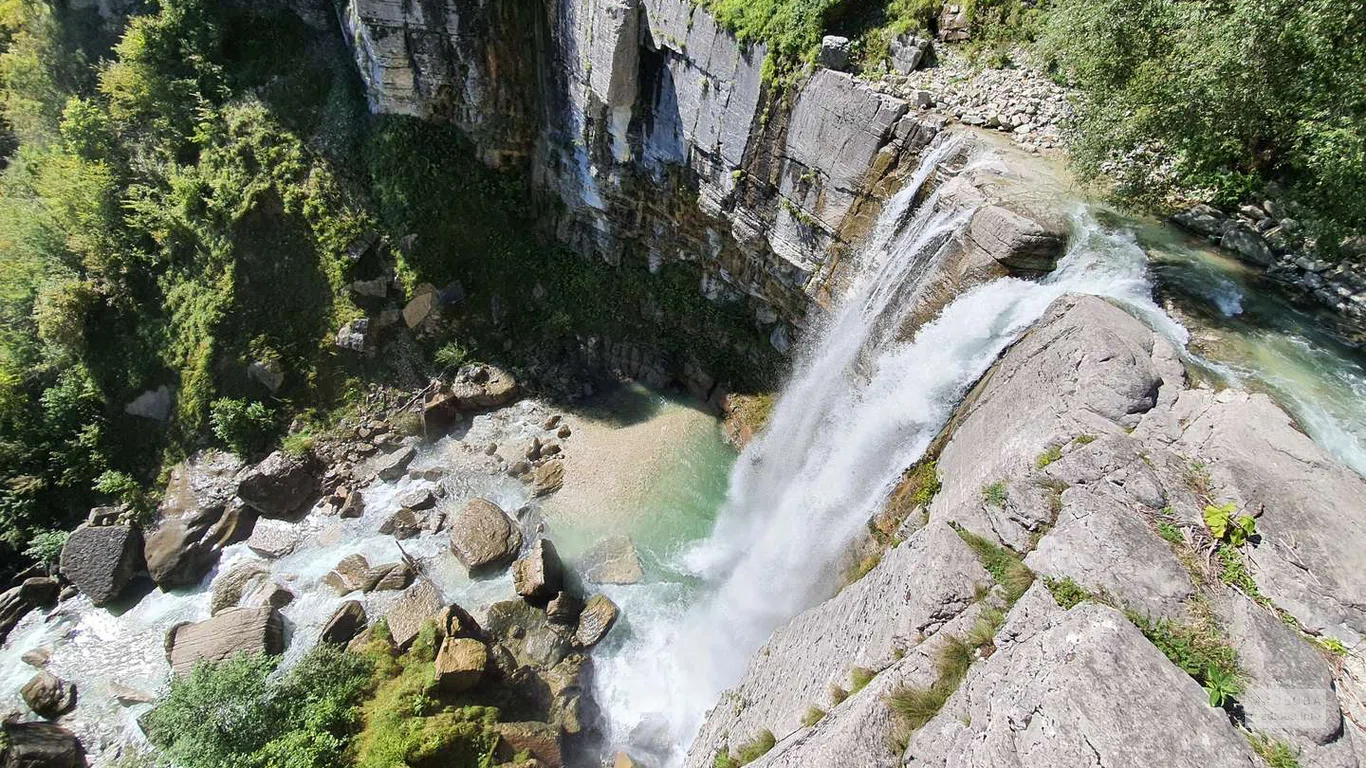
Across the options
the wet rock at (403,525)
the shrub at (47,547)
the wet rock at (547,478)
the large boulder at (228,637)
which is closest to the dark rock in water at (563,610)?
the wet rock at (547,478)

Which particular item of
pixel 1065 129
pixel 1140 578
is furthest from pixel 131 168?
pixel 1140 578

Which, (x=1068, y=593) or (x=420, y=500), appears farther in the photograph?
(x=420, y=500)

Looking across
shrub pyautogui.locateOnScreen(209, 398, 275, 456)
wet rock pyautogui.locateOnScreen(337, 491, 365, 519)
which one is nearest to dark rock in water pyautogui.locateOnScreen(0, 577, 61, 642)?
shrub pyautogui.locateOnScreen(209, 398, 275, 456)

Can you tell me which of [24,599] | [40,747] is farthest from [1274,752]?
[24,599]

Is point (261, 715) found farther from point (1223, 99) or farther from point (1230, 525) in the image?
point (1223, 99)

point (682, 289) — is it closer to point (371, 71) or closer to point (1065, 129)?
point (1065, 129)

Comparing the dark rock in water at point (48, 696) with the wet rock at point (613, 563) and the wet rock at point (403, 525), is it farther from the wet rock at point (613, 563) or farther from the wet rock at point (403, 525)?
the wet rock at point (613, 563)

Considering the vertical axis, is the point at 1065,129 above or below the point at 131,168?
above

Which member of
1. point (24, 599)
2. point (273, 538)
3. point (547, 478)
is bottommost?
point (24, 599)
